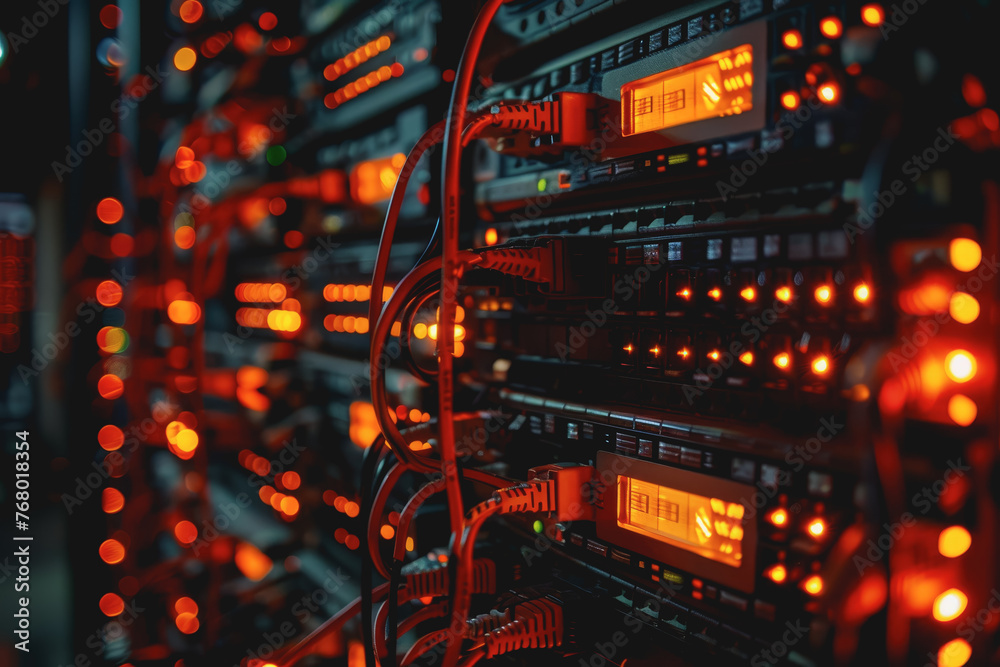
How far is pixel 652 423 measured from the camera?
526mm

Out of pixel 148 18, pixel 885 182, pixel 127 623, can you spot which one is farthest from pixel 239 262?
pixel 885 182

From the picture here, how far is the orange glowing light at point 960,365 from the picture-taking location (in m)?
0.38

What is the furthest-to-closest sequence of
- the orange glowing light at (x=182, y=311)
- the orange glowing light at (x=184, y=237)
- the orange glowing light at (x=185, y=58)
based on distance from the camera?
the orange glowing light at (x=184, y=237), the orange glowing light at (x=182, y=311), the orange glowing light at (x=185, y=58)

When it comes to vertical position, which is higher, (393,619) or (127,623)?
(393,619)

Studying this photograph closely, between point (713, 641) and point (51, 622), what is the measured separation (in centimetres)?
166

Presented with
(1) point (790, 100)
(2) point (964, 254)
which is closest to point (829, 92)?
(1) point (790, 100)

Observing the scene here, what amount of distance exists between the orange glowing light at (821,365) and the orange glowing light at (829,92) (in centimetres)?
18

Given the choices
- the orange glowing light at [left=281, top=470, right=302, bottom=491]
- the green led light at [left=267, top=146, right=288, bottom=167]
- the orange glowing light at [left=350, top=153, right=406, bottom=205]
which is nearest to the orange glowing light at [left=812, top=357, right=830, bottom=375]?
the orange glowing light at [left=350, top=153, right=406, bottom=205]

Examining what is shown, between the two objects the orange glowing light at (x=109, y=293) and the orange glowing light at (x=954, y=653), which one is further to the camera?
the orange glowing light at (x=109, y=293)

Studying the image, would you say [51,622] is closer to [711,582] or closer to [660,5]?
[711,582]

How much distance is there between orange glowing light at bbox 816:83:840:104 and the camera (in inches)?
16.1

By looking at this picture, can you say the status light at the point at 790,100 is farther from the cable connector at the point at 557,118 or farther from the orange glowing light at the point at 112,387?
the orange glowing light at the point at 112,387

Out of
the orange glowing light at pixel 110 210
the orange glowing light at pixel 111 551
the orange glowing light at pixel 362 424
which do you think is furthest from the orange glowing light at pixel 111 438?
the orange glowing light at pixel 362 424

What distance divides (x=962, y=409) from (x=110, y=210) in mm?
1433
